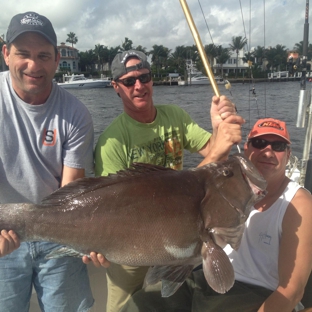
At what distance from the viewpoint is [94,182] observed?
238cm

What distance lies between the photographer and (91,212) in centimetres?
229

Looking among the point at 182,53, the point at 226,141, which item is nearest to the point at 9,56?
the point at 226,141

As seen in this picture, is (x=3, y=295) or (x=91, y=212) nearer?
(x=91, y=212)

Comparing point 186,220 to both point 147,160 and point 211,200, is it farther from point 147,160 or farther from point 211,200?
point 147,160

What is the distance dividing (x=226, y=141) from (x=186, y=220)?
798mm

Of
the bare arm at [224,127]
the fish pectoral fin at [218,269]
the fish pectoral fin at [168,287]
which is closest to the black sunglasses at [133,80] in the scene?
the bare arm at [224,127]

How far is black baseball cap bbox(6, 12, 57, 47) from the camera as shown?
2598 mm

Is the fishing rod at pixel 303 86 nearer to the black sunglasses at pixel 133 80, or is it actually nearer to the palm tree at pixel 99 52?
the black sunglasses at pixel 133 80

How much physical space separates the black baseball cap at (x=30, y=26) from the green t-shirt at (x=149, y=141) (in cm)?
89

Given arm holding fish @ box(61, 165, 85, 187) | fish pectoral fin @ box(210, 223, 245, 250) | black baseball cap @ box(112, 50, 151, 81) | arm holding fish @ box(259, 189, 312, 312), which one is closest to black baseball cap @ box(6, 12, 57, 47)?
black baseball cap @ box(112, 50, 151, 81)

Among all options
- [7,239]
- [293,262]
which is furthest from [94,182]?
[293,262]

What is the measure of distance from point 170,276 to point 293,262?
84cm

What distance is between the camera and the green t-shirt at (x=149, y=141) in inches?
116

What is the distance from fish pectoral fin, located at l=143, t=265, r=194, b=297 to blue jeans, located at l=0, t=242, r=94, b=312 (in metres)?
0.90
